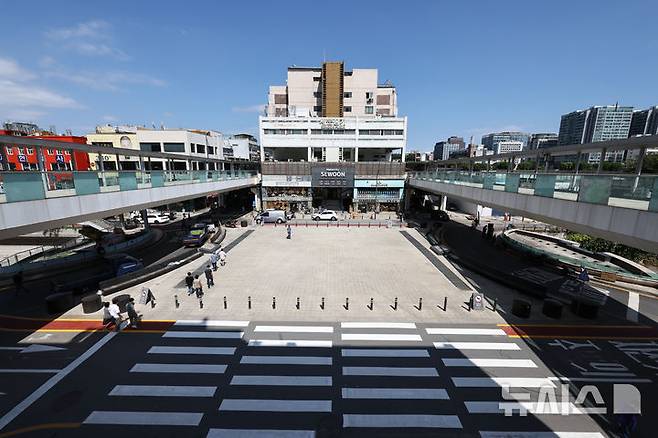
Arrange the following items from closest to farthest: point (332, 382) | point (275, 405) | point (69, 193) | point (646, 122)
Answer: point (275, 405), point (332, 382), point (69, 193), point (646, 122)

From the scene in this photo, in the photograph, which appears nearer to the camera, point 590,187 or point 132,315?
point 590,187

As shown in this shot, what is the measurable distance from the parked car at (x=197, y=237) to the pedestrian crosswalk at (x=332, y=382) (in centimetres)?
1397

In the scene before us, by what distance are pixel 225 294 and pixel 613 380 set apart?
16.4 metres

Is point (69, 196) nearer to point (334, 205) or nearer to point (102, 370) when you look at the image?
point (102, 370)

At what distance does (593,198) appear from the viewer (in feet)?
31.7

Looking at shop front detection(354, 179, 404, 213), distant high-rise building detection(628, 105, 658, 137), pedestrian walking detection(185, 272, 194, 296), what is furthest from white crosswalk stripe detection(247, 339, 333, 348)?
distant high-rise building detection(628, 105, 658, 137)

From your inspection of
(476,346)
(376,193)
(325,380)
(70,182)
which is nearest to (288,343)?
(325,380)

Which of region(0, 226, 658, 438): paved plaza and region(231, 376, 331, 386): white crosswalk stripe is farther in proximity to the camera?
region(231, 376, 331, 386): white crosswalk stripe

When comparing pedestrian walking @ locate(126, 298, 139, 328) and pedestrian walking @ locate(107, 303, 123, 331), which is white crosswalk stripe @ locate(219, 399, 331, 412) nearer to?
pedestrian walking @ locate(126, 298, 139, 328)

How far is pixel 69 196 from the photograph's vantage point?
10.8 m

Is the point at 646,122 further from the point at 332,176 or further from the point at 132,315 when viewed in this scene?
the point at 132,315

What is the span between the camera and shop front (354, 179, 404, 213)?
40.4 metres

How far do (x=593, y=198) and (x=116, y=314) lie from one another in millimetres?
19461

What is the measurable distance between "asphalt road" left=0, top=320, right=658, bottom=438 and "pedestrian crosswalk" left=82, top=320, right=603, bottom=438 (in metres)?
0.04
